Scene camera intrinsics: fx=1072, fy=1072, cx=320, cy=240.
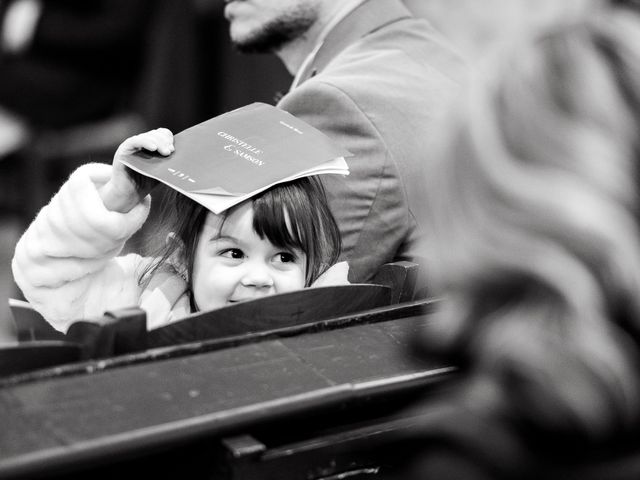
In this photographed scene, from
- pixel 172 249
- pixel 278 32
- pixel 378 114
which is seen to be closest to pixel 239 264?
pixel 172 249

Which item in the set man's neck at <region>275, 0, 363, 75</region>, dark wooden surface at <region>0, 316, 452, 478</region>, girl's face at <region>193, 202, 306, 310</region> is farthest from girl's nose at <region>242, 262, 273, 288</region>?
man's neck at <region>275, 0, 363, 75</region>

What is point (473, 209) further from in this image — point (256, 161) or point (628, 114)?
point (256, 161)

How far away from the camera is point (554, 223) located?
0.72 m

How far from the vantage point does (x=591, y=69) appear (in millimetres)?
756

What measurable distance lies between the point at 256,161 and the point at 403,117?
42 centimetres

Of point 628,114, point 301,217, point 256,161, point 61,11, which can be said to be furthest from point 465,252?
point 61,11

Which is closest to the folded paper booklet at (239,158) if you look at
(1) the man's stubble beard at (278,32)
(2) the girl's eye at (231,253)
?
(2) the girl's eye at (231,253)

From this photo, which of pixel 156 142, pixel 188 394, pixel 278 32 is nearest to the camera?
pixel 188 394

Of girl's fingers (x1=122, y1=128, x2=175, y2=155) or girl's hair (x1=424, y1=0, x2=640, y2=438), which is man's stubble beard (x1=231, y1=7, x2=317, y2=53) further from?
girl's hair (x1=424, y1=0, x2=640, y2=438)

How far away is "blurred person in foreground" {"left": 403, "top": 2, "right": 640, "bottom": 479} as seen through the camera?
722mm

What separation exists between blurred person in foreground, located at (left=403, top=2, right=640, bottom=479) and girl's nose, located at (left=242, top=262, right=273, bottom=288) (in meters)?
0.89

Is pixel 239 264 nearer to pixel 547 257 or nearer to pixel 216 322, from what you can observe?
pixel 216 322

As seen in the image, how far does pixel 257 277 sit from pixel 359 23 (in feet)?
2.39

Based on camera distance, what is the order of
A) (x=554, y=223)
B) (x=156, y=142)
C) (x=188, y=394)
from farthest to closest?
(x=156, y=142), (x=188, y=394), (x=554, y=223)
